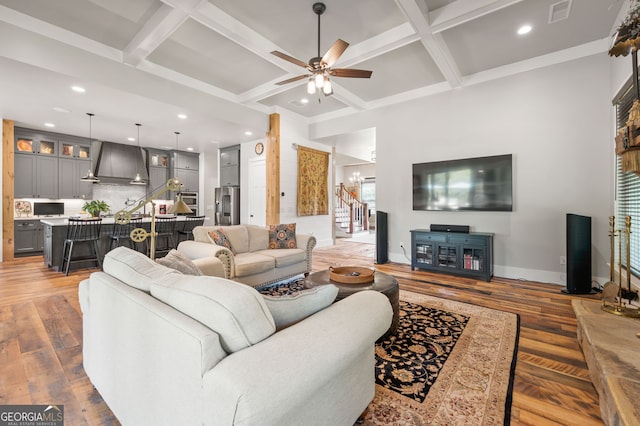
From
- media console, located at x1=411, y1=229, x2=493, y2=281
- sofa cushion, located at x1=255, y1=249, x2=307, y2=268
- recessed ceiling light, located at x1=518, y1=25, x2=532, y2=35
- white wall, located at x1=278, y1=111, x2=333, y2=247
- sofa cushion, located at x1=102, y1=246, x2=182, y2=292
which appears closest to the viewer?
sofa cushion, located at x1=102, y1=246, x2=182, y2=292

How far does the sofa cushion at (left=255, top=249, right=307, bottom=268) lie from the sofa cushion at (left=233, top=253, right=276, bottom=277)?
0.30 feet

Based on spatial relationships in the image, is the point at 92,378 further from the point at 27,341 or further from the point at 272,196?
the point at 272,196

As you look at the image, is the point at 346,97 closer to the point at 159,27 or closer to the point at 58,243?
the point at 159,27

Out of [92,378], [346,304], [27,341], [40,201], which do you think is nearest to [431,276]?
[346,304]

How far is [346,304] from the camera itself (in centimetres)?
139

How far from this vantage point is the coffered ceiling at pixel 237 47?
300 centimetres

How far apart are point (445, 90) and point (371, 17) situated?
7.55 feet

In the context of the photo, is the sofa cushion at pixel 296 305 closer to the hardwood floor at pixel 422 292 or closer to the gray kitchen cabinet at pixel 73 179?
the hardwood floor at pixel 422 292

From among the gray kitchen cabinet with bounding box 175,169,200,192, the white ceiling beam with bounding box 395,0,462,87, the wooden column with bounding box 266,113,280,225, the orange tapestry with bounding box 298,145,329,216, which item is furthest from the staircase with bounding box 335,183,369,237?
the white ceiling beam with bounding box 395,0,462,87

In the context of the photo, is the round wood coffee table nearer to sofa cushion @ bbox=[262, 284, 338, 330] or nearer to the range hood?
sofa cushion @ bbox=[262, 284, 338, 330]

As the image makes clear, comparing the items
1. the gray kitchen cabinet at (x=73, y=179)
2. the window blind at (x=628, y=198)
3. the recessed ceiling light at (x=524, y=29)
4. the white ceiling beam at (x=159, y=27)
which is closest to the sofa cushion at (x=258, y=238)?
the white ceiling beam at (x=159, y=27)

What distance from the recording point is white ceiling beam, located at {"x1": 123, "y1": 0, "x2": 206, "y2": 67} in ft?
9.15

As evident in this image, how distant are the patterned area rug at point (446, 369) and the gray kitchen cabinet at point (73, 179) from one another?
8.02m

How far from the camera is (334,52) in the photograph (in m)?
2.84
